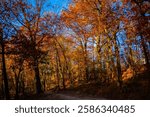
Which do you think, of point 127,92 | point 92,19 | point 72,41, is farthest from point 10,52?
point 72,41

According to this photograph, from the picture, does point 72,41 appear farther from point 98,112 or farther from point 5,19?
point 98,112

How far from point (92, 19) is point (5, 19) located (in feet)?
30.5

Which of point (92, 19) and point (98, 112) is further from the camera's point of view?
point (92, 19)

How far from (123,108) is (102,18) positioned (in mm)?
10135

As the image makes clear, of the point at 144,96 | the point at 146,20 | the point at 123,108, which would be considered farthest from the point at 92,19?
the point at 123,108

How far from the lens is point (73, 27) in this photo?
32.5 m

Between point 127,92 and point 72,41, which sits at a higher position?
point 72,41

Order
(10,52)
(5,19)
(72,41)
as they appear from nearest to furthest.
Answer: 1. (10,52)
2. (5,19)
3. (72,41)

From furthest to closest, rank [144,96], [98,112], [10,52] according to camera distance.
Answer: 1. [10,52]
2. [144,96]
3. [98,112]

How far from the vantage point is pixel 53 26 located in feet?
108

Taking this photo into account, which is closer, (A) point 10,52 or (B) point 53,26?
(A) point 10,52

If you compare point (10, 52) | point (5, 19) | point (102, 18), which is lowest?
point (10, 52)

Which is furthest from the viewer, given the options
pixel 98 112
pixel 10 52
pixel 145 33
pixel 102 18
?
pixel 10 52

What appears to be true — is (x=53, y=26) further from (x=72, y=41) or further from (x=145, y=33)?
(x=145, y=33)
